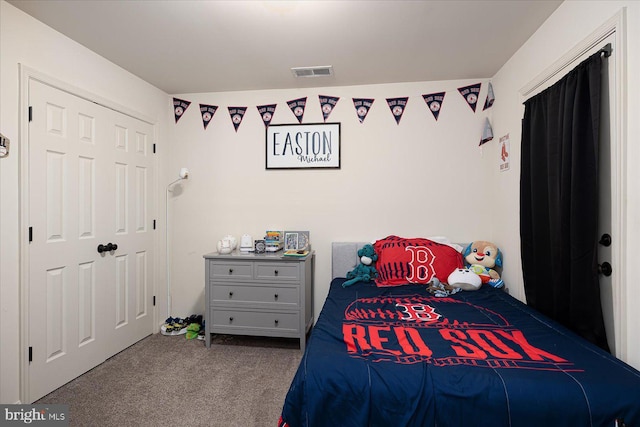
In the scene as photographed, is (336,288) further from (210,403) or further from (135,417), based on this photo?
(135,417)

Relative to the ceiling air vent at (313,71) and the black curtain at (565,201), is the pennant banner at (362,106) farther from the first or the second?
the black curtain at (565,201)

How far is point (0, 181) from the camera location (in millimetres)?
1743

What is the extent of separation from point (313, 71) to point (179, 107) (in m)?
1.53

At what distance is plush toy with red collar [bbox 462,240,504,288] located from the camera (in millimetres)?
2449

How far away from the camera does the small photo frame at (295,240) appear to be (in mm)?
2986

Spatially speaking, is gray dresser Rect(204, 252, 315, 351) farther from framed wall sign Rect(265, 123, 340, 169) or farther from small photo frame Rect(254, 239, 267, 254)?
framed wall sign Rect(265, 123, 340, 169)

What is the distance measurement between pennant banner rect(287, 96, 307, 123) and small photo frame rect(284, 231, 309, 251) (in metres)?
1.13

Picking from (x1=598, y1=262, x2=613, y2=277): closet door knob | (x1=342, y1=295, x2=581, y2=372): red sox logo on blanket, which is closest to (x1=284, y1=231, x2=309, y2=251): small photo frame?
(x1=342, y1=295, x2=581, y2=372): red sox logo on blanket

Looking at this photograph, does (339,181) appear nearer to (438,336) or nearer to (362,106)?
(362,106)

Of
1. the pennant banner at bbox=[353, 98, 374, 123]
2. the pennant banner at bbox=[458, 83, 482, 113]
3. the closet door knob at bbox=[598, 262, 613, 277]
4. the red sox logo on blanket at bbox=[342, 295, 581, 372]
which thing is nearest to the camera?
the red sox logo on blanket at bbox=[342, 295, 581, 372]

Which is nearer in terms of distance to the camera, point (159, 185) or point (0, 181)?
point (0, 181)

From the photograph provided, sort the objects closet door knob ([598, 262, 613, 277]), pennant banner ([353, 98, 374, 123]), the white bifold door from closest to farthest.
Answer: closet door knob ([598, 262, 613, 277]) → the white bifold door → pennant banner ([353, 98, 374, 123])

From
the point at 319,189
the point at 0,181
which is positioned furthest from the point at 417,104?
the point at 0,181

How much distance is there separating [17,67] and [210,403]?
2355 millimetres
